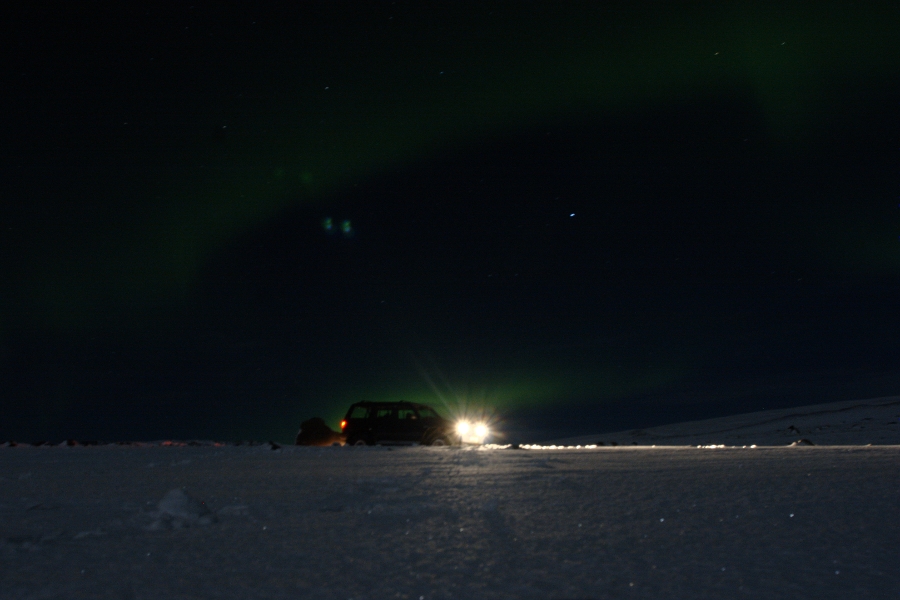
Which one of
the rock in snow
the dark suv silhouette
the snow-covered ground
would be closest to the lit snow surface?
the rock in snow

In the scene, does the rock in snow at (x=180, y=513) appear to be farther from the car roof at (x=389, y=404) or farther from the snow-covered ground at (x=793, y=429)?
the car roof at (x=389, y=404)

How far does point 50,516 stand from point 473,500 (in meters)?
1.97

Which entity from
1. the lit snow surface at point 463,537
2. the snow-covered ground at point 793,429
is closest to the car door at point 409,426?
the snow-covered ground at point 793,429

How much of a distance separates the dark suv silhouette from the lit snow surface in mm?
12289

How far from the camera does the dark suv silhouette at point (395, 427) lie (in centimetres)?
1706

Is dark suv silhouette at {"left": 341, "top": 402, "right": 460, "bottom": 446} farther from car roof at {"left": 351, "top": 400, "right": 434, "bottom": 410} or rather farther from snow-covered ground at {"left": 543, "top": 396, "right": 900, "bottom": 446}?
snow-covered ground at {"left": 543, "top": 396, "right": 900, "bottom": 446}

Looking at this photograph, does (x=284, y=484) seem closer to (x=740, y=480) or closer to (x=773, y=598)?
(x=740, y=480)

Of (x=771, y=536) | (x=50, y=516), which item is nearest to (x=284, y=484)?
(x=50, y=516)

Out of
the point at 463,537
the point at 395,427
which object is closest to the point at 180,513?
the point at 463,537

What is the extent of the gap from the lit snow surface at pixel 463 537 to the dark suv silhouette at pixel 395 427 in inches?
484

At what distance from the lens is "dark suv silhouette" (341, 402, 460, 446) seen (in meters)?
17.1

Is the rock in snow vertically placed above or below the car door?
below

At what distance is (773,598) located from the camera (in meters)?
1.83


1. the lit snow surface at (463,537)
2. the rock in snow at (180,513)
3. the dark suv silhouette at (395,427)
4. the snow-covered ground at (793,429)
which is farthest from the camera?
the dark suv silhouette at (395,427)
